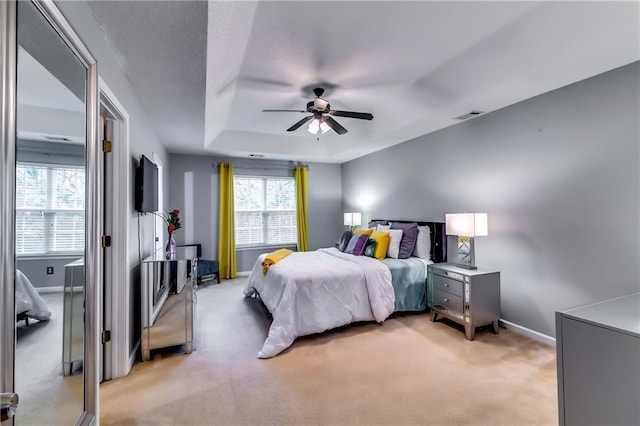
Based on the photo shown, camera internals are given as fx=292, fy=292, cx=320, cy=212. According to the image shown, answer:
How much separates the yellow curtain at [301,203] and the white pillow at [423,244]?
2.76 meters

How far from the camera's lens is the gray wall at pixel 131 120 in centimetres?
154

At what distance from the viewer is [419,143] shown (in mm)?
4477

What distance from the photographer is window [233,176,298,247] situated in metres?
6.07

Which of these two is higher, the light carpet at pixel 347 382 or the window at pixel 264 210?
the window at pixel 264 210

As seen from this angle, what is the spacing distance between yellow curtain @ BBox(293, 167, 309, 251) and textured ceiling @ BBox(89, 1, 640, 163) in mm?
2563

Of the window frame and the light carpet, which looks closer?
the window frame

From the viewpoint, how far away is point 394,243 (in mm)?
4152

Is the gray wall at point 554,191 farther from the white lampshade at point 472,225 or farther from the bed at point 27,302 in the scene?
the bed at point 27,302

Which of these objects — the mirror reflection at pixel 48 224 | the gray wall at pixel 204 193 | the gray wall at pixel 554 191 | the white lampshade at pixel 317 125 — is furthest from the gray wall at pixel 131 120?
the gray wall at pixel 554 191

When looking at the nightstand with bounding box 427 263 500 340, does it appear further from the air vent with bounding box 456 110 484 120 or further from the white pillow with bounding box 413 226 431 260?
the air vent with bounding box 456 110 484 120

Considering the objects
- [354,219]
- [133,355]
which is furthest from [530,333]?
[133,355]

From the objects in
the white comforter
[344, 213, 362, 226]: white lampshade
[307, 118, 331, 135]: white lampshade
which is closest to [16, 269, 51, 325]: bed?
the white comforter

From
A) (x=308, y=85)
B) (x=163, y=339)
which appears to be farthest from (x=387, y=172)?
(x=163, y=339)

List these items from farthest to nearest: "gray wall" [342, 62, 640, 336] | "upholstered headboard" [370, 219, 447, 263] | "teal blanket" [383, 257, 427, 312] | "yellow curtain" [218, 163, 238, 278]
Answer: "yellow curtain" [218, 163, 238, 278] → "upholstered headboard" [370, 219, 447, 263] → "teal blanket" [383, 257, 427, 312] → "gray wall" [342, 62, 640, 336]
